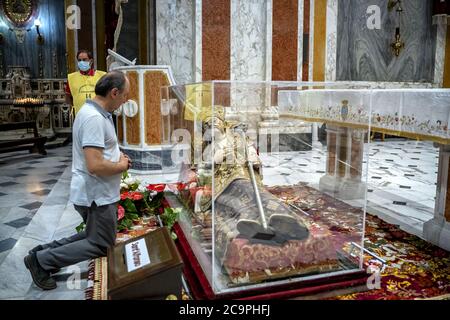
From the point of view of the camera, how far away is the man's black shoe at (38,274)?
3.04 m

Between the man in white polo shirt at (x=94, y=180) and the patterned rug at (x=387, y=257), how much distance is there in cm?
33

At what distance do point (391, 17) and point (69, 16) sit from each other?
918 cm

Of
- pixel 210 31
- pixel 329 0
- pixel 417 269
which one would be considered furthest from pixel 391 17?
pixel 417 269

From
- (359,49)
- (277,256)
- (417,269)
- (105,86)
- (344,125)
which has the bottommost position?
(417,269)

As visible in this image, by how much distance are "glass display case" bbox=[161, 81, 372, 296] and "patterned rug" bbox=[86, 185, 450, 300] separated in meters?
0.03

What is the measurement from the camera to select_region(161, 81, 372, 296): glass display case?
2.88m

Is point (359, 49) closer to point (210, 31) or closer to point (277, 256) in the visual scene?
point (210, 31)

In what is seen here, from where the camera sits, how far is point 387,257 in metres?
3.72

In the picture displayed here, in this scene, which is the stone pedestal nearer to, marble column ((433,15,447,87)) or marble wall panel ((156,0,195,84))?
marble wall panel ((156,0,195,84))

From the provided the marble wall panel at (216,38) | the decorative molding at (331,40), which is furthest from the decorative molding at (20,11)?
the decorative molding at (331,40)

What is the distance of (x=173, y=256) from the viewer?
8.50ft

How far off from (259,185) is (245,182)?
0.18 metres

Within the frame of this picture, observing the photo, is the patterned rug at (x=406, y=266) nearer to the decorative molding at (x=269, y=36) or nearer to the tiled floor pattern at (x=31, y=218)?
the tiled floor pattern at (x=31, y=218)
